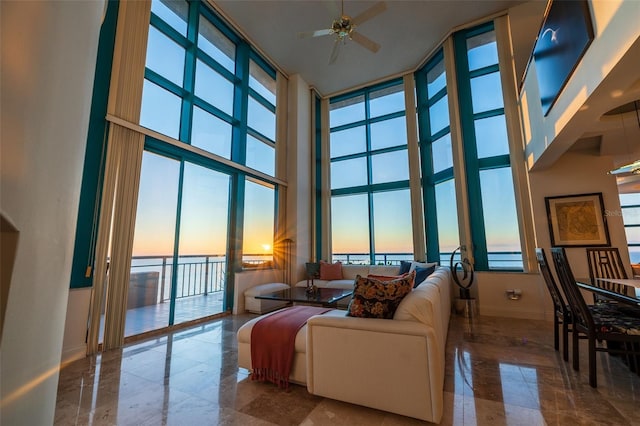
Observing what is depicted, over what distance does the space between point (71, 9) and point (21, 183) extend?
22.4 inches

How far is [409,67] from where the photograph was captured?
6746mm

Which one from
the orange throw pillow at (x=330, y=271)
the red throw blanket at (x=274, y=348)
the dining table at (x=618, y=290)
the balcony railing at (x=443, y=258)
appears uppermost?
the balcony railing at (x=443, y=258)

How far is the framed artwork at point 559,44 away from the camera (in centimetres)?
261

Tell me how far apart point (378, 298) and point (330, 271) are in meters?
4.12

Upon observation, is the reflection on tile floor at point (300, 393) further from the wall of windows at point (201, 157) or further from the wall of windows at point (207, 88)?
the wall of windows at point (207, 88)

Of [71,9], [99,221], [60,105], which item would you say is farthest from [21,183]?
[99,221]

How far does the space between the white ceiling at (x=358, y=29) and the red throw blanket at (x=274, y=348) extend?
15.7 ft

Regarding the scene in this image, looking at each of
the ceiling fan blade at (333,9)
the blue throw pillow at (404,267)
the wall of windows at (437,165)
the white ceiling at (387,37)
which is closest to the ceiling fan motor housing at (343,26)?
the white ceiling at (387,37)

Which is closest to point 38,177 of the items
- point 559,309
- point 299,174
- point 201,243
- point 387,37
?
point 559,309

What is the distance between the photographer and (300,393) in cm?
222

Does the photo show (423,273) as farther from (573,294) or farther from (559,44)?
(559,44)

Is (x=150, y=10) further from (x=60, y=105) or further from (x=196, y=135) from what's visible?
(x=60, y=105)

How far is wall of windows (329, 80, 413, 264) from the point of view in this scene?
6695 millimetres

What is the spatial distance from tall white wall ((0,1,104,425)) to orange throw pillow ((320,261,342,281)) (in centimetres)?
551
